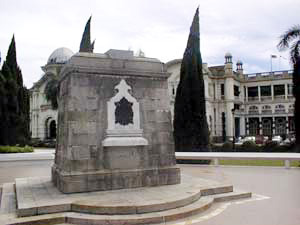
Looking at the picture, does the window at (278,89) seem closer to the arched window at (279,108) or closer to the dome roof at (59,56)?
the arched window at (279,108)

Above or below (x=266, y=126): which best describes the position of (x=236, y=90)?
above

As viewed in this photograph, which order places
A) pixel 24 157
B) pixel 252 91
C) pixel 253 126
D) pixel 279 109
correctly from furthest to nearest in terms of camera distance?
1. pixel 252 91
2. pixel 253 126
3. pixel 279 109
4. pixel 24 157

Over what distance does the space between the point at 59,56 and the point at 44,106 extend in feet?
25.9

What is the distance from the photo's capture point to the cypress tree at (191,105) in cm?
1844

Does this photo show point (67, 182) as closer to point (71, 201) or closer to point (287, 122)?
point (71, 201)

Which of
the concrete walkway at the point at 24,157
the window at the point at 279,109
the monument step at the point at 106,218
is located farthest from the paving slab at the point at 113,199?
the window at the point at 279,109

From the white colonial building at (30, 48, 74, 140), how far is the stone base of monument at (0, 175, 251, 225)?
1609 inches

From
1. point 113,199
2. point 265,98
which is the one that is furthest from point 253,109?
point 113,199

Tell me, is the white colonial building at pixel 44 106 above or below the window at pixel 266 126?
above

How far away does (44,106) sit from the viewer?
47344 millimetres

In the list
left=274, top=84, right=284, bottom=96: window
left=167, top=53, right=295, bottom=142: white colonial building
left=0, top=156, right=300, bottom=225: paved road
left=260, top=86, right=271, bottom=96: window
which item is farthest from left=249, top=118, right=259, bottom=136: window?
left=0, top=156, right=300, bottom=225: paved road

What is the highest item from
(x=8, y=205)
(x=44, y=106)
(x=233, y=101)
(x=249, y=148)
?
(x=233, y=101)

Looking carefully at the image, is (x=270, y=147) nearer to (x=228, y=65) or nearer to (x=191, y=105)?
(x=191, y=105)

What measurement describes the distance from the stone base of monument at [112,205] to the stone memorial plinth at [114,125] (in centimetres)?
40
